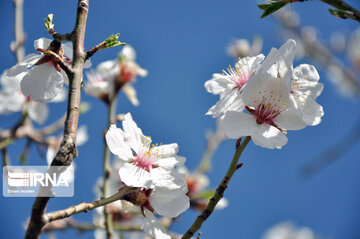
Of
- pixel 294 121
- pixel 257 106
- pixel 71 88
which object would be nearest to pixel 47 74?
pixel 71 88

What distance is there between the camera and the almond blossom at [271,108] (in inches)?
46.1

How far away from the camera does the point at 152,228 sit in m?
1.20

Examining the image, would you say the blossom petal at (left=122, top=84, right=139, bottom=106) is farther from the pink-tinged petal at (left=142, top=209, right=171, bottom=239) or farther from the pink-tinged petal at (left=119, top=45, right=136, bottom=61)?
the pink-tinged petal at (left=142, top=209, right=171, bottom=239)

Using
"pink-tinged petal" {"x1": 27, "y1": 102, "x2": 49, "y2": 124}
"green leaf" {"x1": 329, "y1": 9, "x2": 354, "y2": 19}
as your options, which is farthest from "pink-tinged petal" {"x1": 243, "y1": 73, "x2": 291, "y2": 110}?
"pink-tinged petal" {"x1": 27, "y1": 102, "x2": 49, "y2": 124}

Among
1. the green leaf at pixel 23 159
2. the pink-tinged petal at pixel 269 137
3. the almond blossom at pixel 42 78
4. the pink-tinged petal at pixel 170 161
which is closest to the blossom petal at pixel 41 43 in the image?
the almond blossom at pixel 42 78

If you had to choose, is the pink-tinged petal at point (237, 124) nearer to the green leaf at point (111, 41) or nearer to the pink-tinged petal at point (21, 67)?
the green leaf at point (111, 41)

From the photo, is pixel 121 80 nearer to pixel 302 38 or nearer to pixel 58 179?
pixel 58 179

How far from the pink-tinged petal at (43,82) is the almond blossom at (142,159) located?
24 cm

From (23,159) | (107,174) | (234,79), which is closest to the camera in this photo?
(234,79)

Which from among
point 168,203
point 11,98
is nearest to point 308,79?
point 168,203

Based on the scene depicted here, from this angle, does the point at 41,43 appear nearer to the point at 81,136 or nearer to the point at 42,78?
the point at 42,78

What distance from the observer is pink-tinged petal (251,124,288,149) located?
1151 mm

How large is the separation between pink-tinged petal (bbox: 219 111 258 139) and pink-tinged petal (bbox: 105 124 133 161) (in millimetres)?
332

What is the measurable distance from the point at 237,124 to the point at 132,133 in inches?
14.5
